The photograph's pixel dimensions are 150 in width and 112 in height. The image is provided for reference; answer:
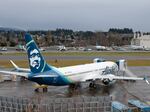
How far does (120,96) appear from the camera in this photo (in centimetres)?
4812

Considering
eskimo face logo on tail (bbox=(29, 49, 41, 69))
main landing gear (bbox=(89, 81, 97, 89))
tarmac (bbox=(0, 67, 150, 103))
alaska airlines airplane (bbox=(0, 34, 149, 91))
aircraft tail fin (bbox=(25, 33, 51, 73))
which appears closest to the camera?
aircraft tail fin (bbox=(25, 33, 51, 73))

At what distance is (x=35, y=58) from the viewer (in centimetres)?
4791

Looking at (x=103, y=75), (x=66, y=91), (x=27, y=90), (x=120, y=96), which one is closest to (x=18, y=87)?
(x=27, y=90)

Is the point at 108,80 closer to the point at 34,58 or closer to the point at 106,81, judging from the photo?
the point at 106,81

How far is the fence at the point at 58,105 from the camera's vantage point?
31.9m

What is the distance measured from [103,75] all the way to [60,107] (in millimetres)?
25710

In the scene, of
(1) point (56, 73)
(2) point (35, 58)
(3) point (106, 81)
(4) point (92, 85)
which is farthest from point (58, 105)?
(3) point (106, 81)

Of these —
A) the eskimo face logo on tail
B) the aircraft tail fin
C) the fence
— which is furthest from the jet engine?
the fence

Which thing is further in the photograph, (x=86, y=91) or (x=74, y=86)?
(x=74, y=86)

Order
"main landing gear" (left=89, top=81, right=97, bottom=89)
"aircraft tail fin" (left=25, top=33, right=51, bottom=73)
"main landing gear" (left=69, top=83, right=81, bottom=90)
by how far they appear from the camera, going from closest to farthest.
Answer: "aircraft tail fin" (left=25, top=33, right=51, bottom=73), "main landing gear" (left=69, top=83, right=81, bottom=90), "main landing gear" (left=89, top=81, right=97, bottom=89)

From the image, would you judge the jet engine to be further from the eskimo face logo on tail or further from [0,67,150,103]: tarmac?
the eskimo face logo on tail

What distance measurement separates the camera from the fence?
3191cm

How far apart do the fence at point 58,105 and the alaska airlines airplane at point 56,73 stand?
49.8 feet

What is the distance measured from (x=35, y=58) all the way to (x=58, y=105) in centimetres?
1662
